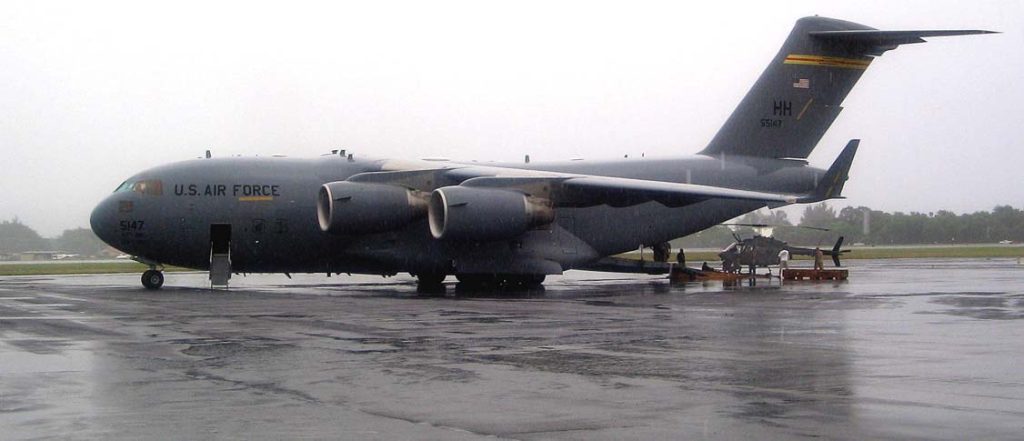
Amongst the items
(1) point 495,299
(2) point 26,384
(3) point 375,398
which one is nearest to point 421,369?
(3) point 375,398

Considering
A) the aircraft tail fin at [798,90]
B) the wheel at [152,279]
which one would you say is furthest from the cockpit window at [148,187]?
the aircraft tail fin at [798,90]

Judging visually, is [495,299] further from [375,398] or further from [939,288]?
[375,398]

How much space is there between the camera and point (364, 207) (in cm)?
2609

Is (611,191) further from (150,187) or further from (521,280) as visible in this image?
(150,187)

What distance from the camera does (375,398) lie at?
902cm

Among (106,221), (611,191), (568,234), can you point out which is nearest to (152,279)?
(106,221)

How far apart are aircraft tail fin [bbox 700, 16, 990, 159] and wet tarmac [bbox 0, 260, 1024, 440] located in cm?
1062

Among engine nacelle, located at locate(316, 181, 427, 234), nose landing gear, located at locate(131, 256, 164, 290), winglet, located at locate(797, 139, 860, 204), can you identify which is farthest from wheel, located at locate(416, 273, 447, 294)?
winglet, located at locate(797, 139, 860, 204)

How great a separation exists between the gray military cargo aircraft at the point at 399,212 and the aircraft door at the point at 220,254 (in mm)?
28

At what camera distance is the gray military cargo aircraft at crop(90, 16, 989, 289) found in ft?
85.3

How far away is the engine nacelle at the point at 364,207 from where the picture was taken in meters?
25.9

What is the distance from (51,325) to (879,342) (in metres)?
10.3

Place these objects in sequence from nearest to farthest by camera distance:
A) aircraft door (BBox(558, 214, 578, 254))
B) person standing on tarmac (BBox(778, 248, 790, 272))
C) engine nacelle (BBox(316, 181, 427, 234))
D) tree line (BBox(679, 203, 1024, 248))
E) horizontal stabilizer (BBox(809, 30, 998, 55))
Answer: engine nacelle (BBox(316, 181, 427, 234)) < aircraft door (BBox(558, 214, 578, 254)) < horizontal stabilizer (BBox(809, 30, 998, 55)) < person standing on tarmac (BBox(778, 248, 790, 272)) < tree line (BBox(679, 203, 1024, 248))

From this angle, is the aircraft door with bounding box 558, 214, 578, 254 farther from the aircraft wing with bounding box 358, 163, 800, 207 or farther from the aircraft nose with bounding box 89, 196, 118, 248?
the aircraft nose with bounding box 89, 196, 118, 248
